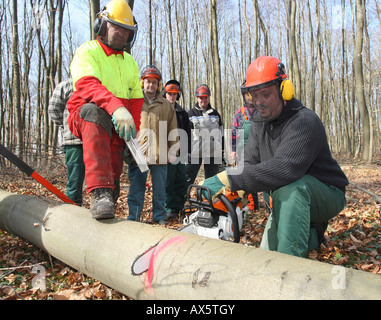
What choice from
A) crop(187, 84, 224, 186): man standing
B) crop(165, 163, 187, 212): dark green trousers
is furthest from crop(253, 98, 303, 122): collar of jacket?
crop(187, 84, 224, 186): man standing

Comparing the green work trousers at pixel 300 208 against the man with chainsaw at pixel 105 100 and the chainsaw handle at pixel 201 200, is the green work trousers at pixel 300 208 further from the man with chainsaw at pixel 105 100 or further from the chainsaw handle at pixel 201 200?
the man with chainsaw at pixel 105 100

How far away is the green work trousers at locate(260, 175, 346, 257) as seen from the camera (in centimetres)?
184

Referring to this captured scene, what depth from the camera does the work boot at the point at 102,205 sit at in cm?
192

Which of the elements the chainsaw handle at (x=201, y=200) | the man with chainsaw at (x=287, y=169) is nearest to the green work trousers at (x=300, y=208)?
the man with chainsaw at (x=287, y=169)

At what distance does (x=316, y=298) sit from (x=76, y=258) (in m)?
1.47

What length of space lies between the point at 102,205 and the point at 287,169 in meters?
1.27

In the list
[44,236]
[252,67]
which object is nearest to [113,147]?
[44,236]

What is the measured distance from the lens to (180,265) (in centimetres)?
140

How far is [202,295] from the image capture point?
1.27 m

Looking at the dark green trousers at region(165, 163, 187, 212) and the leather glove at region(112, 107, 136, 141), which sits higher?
the leather glove at region(112, 107, 136, 141)

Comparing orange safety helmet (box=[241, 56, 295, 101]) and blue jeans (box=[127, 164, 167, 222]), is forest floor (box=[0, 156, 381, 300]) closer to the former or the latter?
blue jeans (box=[127, 164, 167, 222])

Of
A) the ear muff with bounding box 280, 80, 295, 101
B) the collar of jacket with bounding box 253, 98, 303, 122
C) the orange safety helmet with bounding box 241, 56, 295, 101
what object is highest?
the orange safety helmet with bounding box 241, 56, 295, 101

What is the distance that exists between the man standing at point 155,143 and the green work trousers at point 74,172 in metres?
0.62

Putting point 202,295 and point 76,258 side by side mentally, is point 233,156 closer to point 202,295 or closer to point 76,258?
point 76,258
